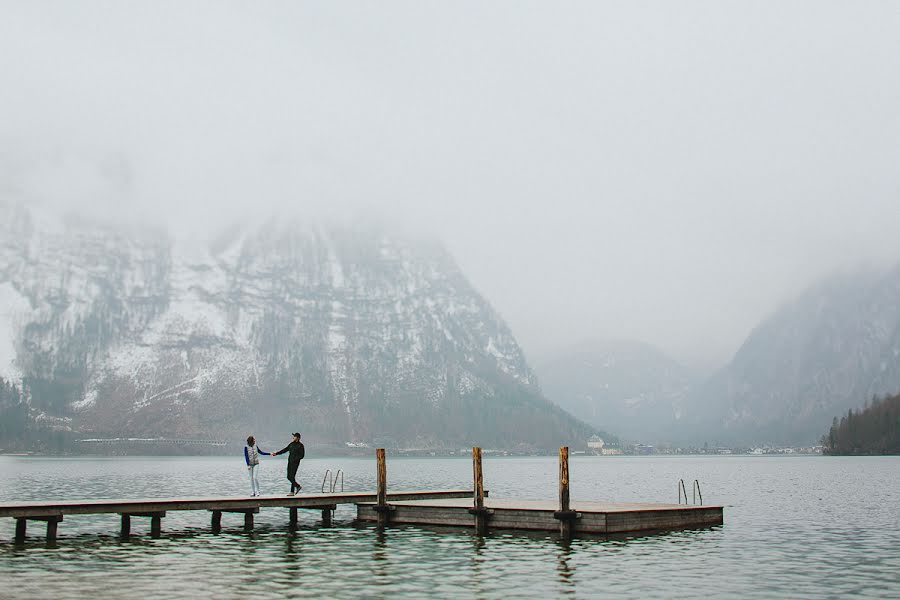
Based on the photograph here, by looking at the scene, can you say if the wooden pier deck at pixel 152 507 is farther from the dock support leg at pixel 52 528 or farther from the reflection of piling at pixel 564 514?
the reflection of piling at pixel 564 514

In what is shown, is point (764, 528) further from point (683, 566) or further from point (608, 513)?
point (683, 566)

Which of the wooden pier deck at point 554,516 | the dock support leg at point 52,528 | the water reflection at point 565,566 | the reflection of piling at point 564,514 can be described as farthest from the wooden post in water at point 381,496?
the dock support leg at point 52,528

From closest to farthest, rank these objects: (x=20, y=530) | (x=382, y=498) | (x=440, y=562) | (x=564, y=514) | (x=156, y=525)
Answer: (x=440, y=562), (x=20, y=530), (x=564, y=514), (x=156, y=525), (x=382, y=498)

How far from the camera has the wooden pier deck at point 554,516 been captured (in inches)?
2172

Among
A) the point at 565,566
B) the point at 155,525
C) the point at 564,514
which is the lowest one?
the point at 565,566

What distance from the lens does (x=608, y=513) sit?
2170 inches

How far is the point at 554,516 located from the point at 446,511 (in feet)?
30.2

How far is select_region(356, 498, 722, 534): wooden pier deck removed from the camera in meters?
55.2

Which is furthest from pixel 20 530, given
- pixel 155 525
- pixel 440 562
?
pixel 440 562

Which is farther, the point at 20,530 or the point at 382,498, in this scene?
the point at 382,498

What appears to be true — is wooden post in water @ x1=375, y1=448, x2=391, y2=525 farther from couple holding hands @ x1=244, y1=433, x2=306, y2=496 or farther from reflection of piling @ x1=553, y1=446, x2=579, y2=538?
reflection of piling @ x1=553, y1=446, x2=579, y2=538

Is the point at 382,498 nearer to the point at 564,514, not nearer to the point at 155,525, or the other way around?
the point at 155,525

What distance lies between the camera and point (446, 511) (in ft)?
202

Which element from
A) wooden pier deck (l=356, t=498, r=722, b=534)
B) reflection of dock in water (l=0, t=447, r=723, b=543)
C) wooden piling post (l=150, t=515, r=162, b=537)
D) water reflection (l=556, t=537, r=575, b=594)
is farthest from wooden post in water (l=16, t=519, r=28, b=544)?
water reflection (l=556, t=537, r=575, b=594)
